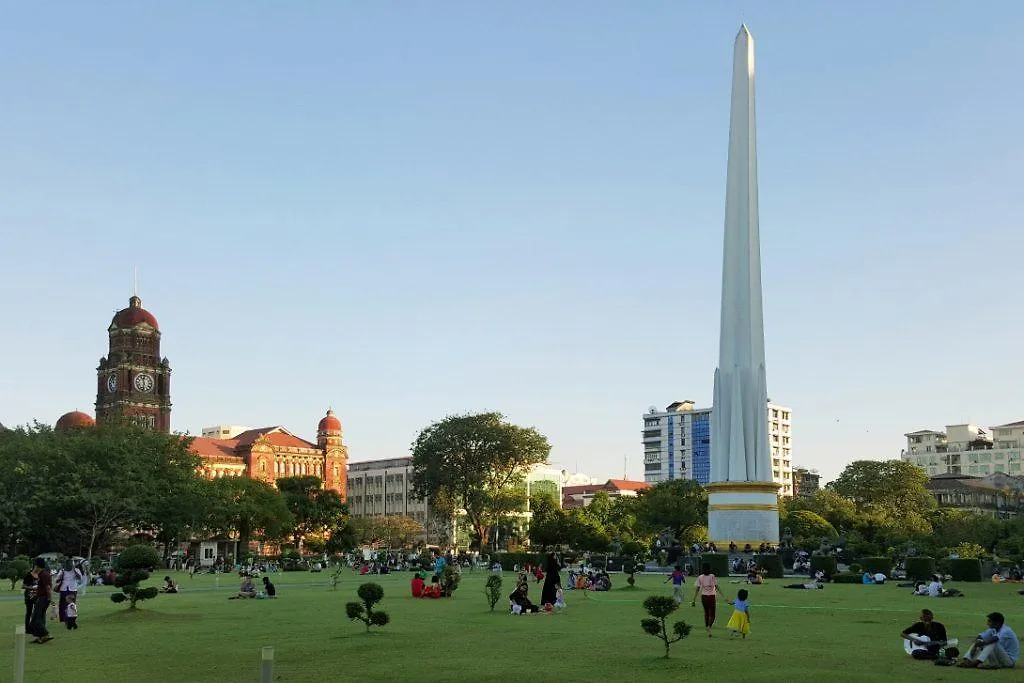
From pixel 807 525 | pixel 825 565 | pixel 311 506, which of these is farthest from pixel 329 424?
pixel 825 565

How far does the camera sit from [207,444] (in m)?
141

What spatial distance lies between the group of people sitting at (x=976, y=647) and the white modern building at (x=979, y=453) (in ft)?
577

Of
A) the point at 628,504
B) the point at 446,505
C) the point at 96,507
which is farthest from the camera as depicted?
the point at 628,504

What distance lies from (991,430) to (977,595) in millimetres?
172777

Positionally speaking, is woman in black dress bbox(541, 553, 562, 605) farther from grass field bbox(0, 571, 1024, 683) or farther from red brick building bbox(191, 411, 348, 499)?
red brick building bbox(191, 411, 348, 499)

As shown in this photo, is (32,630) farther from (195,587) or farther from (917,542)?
(917,542)

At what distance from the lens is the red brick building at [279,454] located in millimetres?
138750

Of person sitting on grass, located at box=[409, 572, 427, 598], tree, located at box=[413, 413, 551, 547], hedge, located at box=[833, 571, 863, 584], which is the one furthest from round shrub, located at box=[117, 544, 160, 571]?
tree, located at box=[413, 413, 551, 547]

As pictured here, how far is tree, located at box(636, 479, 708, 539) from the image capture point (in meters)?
88.3

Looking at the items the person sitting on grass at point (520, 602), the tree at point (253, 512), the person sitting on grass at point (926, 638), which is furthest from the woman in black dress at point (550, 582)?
the tree at point (253, 512)

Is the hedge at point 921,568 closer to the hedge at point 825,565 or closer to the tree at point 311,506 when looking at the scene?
the hedge at point 825,565

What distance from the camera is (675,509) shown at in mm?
88125

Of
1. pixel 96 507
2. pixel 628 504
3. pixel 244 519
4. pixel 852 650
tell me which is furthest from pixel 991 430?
pixel 852 650

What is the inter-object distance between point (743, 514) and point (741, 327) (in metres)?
11.2
